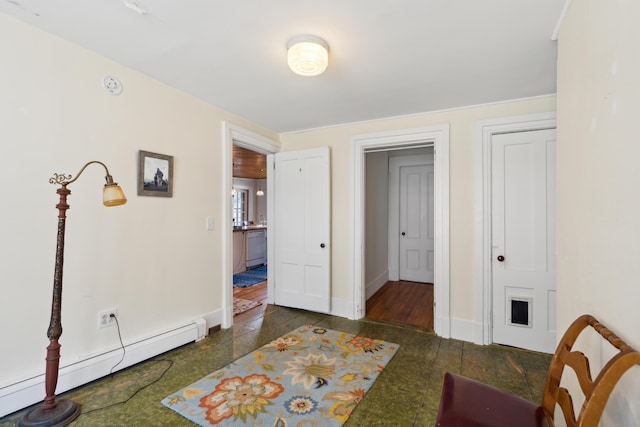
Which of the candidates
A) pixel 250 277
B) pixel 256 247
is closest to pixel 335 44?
pixel 250 277

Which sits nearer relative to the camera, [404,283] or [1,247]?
[1,247]

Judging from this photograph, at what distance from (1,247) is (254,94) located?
2080 mm

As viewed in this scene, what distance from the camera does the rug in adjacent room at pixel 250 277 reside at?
5230 millimetres

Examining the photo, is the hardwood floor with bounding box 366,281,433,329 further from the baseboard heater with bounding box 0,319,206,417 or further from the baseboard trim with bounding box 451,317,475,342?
the baseboard heater with bounding box 0,319,206,417

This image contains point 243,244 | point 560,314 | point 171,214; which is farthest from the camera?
point 243,244

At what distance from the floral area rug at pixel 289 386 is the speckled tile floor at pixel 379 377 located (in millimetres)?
89

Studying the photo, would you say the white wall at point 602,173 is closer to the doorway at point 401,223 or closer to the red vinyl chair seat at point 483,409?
the red vinyl chair seat at point 483,409

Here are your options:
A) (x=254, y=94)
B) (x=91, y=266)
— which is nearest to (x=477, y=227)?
(x=254, y=94)

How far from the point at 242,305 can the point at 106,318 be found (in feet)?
6.37

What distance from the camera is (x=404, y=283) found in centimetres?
525

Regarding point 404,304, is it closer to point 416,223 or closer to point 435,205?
point 435,205

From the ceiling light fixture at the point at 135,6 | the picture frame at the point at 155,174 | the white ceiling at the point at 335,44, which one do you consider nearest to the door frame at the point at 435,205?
the white ceiling at the point at 335,44

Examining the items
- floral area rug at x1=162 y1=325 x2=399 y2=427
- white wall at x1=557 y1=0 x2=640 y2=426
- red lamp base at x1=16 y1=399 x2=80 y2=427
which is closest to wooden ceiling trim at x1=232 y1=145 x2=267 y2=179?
floral area rug at x1=162 y1=325 x2=399 y2=427

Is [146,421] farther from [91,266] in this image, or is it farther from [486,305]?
[486,305]
